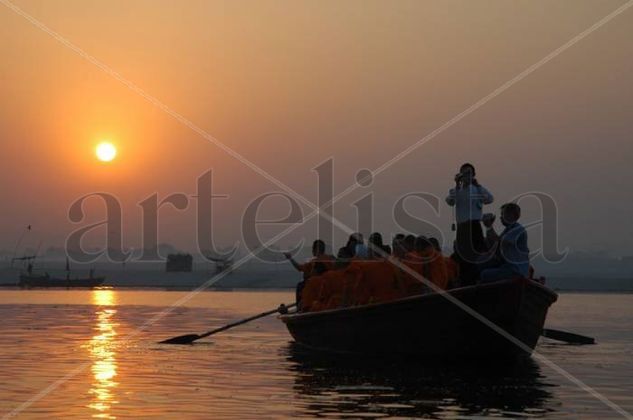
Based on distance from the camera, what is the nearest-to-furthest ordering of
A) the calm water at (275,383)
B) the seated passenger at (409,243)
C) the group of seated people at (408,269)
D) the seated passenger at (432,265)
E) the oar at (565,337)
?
the calm water at (275,383), the group of seated people at (408,269), the seated passenger at (432,265), the seated passenger at (409,243), the oar at (565,337)

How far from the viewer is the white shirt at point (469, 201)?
2377cm

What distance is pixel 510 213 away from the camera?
22.4 m

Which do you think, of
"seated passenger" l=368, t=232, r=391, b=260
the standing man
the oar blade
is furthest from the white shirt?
the oar blade

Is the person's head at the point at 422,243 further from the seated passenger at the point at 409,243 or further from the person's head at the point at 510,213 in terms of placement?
the person's head at the point at 510,213

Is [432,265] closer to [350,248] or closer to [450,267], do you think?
[450,267]

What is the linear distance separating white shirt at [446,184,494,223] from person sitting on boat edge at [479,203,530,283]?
820 millimetres

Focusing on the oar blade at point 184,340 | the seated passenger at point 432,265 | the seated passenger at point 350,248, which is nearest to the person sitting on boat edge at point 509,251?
the seated passenger at point 432,265

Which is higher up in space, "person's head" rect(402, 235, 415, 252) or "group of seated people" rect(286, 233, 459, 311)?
"person's head" rect(402, 235, 415, 252)

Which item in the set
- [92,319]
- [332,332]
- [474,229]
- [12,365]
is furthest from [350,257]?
[92,319]

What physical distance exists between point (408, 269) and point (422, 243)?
30.3 inches

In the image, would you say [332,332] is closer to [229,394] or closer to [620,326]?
[229,394]

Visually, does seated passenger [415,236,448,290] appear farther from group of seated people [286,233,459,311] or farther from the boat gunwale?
the boat gunwale

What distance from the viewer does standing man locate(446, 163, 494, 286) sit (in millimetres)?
23812

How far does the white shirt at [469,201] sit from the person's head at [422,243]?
1.07 meters
